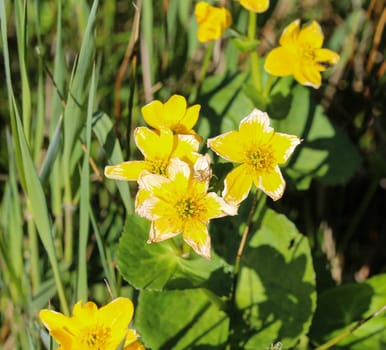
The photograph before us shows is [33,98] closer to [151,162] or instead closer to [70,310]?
[70,310]

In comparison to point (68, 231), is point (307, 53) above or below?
above

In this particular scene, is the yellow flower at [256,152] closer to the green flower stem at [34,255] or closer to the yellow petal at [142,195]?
the yellow petal at [142,195]

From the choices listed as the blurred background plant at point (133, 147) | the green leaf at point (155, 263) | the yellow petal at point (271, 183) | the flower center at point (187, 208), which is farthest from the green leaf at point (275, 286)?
the flower center at point (187, 208)

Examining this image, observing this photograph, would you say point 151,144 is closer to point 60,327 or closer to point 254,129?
point 254,129

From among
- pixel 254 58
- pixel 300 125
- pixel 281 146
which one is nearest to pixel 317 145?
pixel 300 125

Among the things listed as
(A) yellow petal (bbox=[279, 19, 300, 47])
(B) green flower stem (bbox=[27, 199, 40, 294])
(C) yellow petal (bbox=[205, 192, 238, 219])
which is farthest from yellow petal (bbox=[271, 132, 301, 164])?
(B) green flower stem (bbox=[27, 199, 40, 294])

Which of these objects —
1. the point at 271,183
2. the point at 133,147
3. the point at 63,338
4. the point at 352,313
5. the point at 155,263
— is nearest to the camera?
the point at 63,338

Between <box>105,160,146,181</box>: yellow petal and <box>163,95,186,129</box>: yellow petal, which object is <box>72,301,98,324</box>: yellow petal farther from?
<box>163,95,186,129</box>: yellow petal
